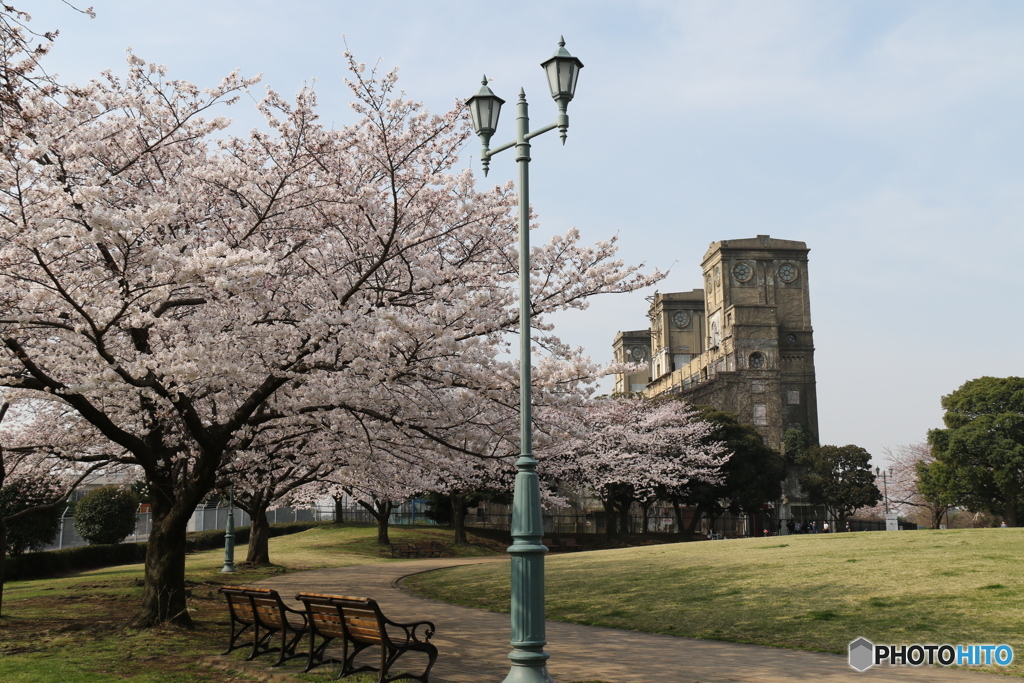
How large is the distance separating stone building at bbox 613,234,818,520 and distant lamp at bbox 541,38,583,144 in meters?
79.0

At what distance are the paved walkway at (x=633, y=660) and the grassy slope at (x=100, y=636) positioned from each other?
8.04ft

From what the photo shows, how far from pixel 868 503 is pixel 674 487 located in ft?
87.7

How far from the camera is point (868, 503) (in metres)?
72.4

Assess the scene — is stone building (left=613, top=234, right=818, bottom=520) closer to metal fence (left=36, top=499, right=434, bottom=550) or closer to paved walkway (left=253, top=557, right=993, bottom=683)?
metal fence (left=36, top=499, right=434, bottom=550)

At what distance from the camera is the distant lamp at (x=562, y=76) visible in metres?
9.27

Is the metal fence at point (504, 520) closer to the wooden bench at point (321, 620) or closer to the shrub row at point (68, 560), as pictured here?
the shrub row at point (68, 560)

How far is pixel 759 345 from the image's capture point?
95938mm

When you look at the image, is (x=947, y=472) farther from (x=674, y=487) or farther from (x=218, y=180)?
(x=218, y=180)

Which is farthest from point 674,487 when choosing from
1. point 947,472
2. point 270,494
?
point 270,494

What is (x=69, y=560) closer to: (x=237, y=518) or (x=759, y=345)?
(x=237, y=518)

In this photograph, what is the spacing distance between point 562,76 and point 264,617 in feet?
27.7

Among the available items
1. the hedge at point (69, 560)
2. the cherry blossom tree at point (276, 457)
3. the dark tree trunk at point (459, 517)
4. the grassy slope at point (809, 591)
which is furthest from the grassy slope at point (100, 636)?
the dark tree trunk at point (459, 517)

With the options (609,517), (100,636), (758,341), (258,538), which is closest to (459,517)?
(609,517)

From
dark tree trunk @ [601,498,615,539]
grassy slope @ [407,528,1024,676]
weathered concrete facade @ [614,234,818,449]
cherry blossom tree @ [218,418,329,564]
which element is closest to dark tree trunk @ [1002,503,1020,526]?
dark tree trunk @ [601,498,615,539]
